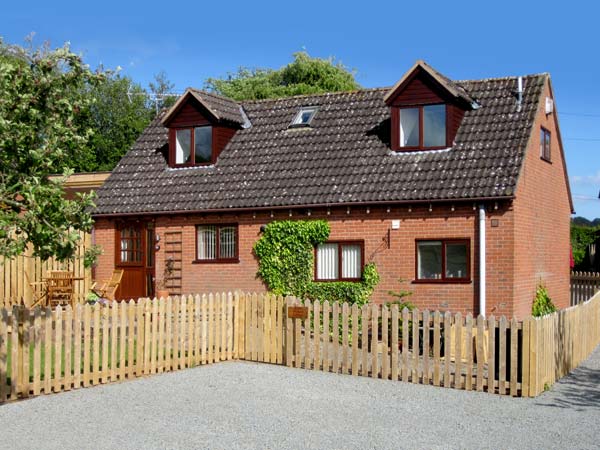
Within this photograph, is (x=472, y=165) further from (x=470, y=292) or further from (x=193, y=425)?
(x=193, y=425)

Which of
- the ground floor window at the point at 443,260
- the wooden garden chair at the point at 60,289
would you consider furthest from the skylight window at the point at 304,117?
the wooden garden chair at the point at 60,289

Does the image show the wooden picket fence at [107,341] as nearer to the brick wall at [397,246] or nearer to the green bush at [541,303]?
the brick wall at [397,246]

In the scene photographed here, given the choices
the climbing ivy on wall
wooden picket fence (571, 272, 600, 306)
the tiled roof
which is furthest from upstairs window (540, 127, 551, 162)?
wooden picket fence (571, 272, 600, 306)

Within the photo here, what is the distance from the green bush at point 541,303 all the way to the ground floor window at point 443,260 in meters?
2.48

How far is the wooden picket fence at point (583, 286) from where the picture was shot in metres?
27.8

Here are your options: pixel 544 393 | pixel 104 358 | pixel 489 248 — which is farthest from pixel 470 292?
pixel 104 358

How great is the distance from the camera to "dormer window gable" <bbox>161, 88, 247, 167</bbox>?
2427cm

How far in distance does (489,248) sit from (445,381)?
6.61 m

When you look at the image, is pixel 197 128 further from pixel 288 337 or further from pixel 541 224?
pixel 288 337

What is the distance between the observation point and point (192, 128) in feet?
80.7

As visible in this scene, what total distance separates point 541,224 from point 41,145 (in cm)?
1463

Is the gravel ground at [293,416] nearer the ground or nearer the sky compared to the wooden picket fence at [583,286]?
nearer the ground

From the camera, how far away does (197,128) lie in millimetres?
24609

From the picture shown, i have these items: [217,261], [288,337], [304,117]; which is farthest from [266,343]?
[304,117]
